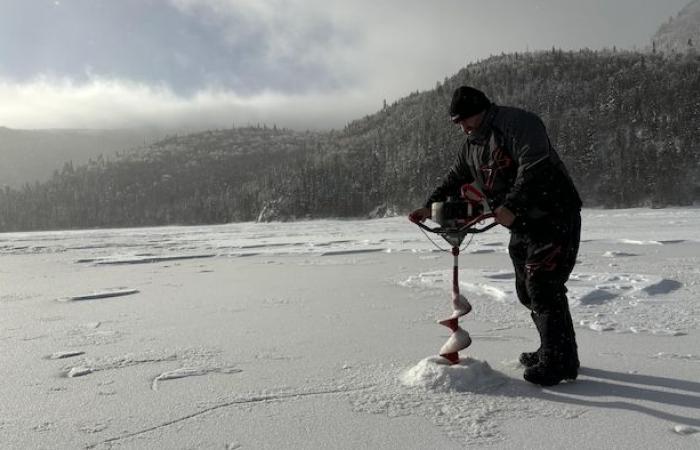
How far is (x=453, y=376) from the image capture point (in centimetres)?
256

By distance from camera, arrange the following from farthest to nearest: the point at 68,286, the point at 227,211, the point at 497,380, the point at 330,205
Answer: the point at 227,211, the point at 330,205, the point at 68,286, the point at 497,380

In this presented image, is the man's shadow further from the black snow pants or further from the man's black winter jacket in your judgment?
the man's black winter jacket

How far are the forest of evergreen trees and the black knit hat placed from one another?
271ft

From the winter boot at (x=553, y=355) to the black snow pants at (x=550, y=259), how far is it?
0.05 meters

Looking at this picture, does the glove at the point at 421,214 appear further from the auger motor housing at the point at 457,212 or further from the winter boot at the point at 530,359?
the winter boot at the point at 530,359

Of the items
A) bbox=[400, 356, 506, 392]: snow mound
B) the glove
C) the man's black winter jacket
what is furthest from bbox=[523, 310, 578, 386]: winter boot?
the glove

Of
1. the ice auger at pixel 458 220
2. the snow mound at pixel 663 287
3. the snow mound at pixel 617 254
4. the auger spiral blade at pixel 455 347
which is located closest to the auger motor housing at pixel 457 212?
the ice auger at pixel 458 220

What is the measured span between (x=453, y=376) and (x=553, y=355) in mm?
550

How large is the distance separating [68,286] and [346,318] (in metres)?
5.57

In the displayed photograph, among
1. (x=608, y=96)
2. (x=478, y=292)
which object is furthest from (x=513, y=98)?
(x=478, y=292)

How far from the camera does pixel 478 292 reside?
578 cm

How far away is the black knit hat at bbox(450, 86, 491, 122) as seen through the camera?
279cm

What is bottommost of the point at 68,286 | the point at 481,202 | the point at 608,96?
Answer: the point at 68,286

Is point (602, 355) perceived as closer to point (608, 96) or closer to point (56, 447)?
point (56, 447)
